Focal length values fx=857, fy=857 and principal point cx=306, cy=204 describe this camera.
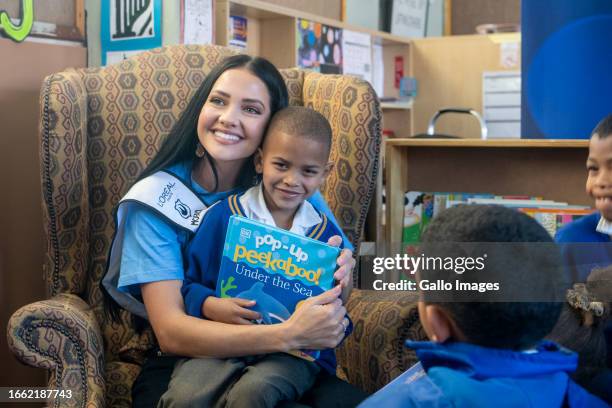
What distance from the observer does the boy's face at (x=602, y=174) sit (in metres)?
1.53

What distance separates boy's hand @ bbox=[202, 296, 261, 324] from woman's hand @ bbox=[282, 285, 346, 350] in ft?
0.23

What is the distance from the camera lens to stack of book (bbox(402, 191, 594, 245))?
2154 millimetres

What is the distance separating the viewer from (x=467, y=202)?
7.77 feet

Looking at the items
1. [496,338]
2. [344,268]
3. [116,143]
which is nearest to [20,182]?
[116,143]

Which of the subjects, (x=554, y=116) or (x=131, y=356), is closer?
(x=131, y=356)

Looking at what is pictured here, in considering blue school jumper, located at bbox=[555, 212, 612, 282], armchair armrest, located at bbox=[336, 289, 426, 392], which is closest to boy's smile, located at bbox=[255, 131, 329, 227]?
armchair armrest, located at bbox=[336, 289, 426, 392]

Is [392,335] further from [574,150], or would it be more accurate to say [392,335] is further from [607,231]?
[574,150]

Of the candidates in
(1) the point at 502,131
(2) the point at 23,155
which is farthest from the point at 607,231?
(1) the point at 502,131

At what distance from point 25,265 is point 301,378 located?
3.48 feet

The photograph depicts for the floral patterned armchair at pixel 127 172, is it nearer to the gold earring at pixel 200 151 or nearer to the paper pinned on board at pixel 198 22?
the gold earring at pixel 200 151

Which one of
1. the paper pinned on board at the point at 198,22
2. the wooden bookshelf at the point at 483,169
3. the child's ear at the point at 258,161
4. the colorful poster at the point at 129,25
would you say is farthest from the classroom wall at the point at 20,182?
the wooden bookshelf at the point at 483,169

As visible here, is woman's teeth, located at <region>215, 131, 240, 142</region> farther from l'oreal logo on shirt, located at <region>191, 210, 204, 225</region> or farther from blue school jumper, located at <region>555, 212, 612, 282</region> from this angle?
blue school jumper, located at <region>555, 212, 612, 282</region>

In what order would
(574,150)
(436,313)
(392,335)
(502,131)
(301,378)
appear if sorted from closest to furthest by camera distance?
1. (436,313)
2. (301,378)
3. (392,335)
4. (574,150)
5. (502,131)

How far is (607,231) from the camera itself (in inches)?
60.7
